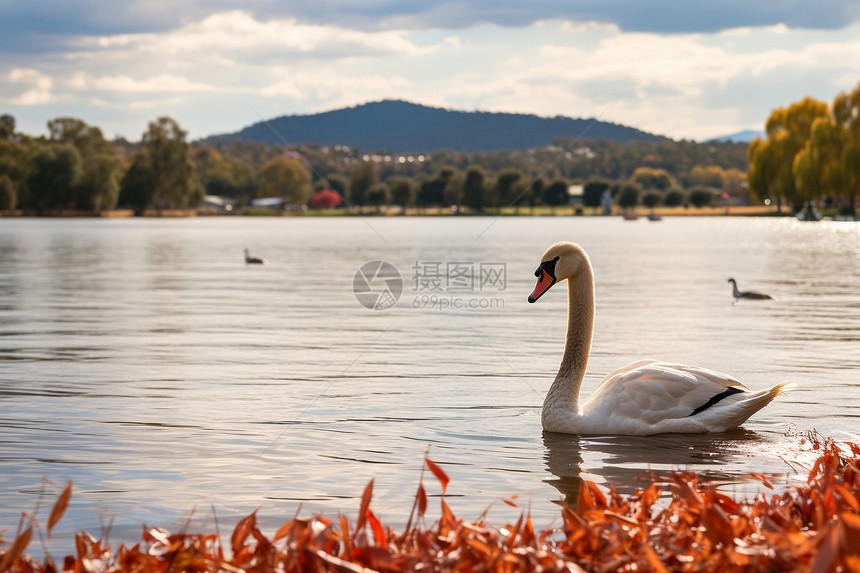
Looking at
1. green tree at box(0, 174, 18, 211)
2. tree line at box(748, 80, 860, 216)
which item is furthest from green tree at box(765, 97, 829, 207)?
green tree at box(0, 174, 18, 211)

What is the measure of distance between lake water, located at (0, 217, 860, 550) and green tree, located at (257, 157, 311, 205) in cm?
10630

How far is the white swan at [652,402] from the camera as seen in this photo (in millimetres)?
9117

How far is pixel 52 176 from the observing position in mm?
146125

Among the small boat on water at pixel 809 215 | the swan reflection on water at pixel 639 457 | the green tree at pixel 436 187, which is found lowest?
the swan reflection on water at pixel 639 457

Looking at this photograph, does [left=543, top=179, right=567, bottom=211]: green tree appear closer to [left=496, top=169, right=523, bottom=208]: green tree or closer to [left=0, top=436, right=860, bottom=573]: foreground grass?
[left=496, top=169, right=523, bottom=208]: green tree

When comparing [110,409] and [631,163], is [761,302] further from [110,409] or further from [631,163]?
[631,163]

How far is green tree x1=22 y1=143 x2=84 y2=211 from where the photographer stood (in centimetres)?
14550

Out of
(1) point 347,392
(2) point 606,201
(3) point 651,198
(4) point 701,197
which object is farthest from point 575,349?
(3) point 651,198

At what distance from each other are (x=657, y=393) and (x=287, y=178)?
442ft

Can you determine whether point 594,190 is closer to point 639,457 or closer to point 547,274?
point 547,274

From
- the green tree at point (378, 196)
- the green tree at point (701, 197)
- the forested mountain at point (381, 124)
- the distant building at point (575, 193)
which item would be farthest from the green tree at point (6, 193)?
the forested mountain at point (381, 124)

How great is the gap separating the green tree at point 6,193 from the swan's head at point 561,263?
14528 cm

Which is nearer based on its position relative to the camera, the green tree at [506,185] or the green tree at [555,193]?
the green tree at [506,185]

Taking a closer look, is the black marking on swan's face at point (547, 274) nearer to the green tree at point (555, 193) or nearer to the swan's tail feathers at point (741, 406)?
the swan's tail feathers at point (741, 406)
